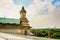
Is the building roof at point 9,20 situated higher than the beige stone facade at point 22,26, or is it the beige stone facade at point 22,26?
the building roof at point 9,20

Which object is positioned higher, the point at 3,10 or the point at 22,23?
the point at 3,10

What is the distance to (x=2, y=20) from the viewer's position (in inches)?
475

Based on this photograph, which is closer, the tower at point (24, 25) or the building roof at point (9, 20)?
the tower at point (24, 25)

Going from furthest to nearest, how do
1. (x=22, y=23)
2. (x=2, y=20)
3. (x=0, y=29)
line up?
1. (x=2, y=20)
2. (x=22, y=23)
3. (x=0, y=29)

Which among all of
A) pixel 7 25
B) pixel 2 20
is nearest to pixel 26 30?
pixel 7 25

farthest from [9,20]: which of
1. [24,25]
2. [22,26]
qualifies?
[24,25]

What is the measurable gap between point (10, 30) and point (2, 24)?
55 cm

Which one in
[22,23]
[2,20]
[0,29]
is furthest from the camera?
[2,20]

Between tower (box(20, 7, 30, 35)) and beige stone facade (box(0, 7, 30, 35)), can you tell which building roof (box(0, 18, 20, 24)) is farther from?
beige stone facade (box(0, 7, 30, 35))

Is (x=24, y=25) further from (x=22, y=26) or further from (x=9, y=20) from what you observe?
(x=9, y=20)

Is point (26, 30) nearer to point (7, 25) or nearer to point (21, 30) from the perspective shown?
point (21, 30)

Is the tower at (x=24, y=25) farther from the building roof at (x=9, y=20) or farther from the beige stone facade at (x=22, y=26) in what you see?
the building roof at (x=9, y=20)

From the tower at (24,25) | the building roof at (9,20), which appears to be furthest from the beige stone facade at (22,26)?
the building roof at (9,20)

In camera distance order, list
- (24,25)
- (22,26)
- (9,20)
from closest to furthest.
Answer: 1. (24,25)
2. (22,26)
3. (9,20)
